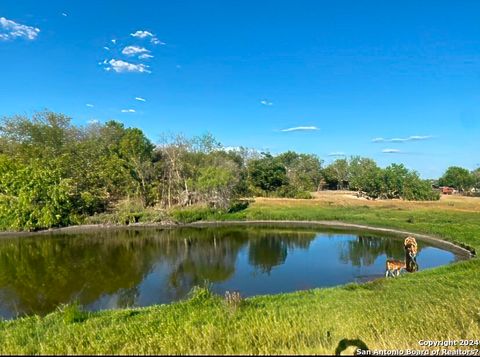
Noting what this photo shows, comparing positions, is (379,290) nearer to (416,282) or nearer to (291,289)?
(416,282)

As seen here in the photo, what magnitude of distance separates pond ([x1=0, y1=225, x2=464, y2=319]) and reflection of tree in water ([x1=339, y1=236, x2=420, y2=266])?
0.07m

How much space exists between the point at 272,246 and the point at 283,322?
22160 millimetres

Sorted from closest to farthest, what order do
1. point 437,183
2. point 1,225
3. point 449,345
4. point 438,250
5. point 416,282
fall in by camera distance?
point 449,345 < point 416,282 < point 438,250 < point 1,225 < point 437,183

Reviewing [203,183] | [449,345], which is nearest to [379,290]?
[449,345]

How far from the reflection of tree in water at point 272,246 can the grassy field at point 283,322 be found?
9.63 metres

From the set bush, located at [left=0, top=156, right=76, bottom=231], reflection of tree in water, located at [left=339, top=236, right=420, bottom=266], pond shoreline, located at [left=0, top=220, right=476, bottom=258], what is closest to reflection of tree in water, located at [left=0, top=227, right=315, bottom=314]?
pond shoreline, located at [left=0, top=220, right=476, bottom=258]

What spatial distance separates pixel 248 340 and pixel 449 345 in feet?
10.0

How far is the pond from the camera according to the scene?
17.2 m

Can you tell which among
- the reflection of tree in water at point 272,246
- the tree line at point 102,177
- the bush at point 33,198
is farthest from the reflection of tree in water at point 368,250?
the bush at point 33,198

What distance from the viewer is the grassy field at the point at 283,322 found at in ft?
19.1

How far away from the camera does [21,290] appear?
58.1 feet

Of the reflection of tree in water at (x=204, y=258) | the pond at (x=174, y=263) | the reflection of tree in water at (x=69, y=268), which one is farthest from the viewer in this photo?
the reflection of tree in water at (x=204, y=258)

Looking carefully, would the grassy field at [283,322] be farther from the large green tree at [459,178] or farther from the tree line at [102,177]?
the large green tree at [459,178]

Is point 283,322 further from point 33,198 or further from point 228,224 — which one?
point 33,198
